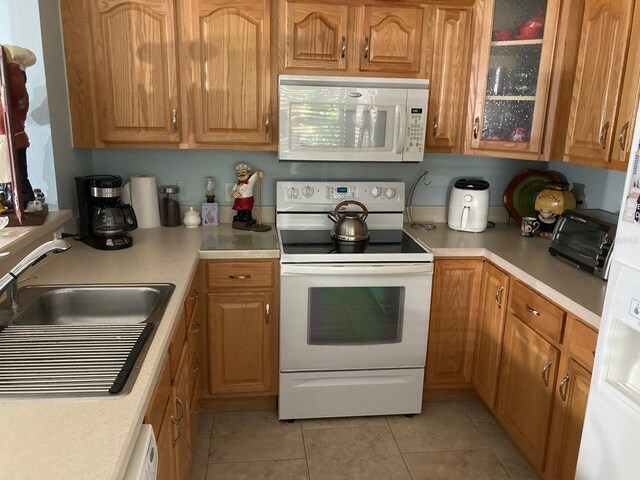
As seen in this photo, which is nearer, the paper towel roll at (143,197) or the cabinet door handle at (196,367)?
the cabinet door handle at (196,367)

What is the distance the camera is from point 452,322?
8.43 feet

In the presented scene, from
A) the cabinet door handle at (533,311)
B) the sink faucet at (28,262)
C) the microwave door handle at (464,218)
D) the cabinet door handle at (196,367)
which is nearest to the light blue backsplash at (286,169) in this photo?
the microwave door handle at (464,218)

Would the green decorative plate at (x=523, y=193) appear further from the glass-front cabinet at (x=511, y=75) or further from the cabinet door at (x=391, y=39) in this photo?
the cabinet door at (x=391, y=39)

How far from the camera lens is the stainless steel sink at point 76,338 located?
1.17 meters

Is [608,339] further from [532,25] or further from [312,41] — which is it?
[312,41]

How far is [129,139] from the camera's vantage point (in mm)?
2473

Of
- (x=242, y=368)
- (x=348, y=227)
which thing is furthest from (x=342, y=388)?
(x=348, y=227)

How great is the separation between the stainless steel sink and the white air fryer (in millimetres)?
1654

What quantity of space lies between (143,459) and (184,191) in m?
2.01

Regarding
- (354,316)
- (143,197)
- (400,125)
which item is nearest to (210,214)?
(143,197)

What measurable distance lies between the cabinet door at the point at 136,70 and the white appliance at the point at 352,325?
0.86 meters

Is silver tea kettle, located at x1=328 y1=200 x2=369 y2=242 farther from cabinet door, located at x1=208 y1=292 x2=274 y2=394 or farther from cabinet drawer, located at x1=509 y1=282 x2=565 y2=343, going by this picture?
cabinet drawer, located at x1=509 y1=282 x2=565 y2=343

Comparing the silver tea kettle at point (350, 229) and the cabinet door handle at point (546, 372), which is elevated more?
the silver tea kettle at point (350, 229)

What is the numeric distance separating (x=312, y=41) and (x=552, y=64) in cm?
108
